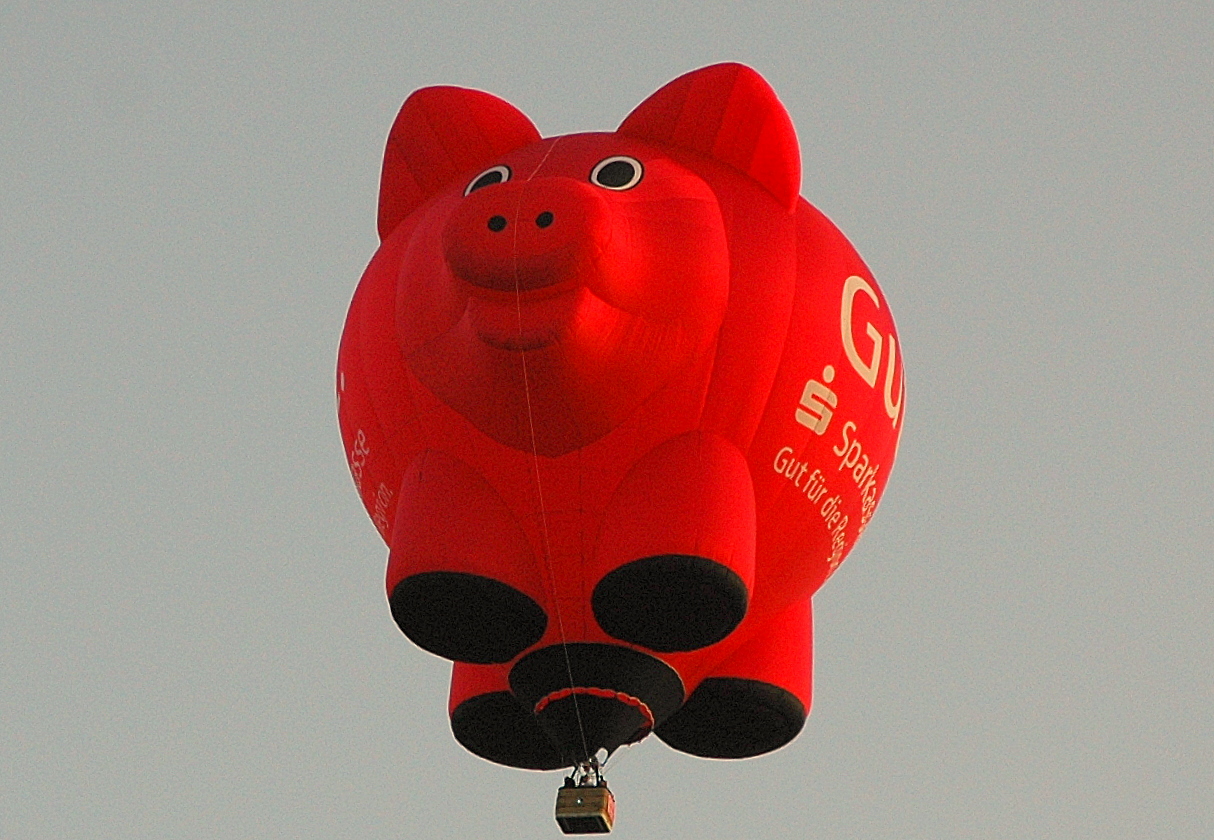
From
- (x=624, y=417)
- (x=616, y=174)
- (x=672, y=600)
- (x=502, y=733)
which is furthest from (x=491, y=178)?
(x=502, y=733)

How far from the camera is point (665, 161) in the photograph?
13625 mm

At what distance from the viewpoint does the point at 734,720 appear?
14023mm

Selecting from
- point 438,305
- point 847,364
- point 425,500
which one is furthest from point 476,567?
point 847,364

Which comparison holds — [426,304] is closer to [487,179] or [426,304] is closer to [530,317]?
[530,317]

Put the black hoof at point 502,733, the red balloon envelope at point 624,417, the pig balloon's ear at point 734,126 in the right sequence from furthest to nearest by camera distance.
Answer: the black hoof at point 502,733 → the pig balloon's ear at point 734,126 → the red balloon envelope at point 624,417

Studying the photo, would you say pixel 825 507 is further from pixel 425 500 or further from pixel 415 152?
pixel 415 152

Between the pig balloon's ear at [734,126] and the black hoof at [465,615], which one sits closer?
the black hoof at [465,615]

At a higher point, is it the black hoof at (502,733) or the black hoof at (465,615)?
the black hoof at (502,733)

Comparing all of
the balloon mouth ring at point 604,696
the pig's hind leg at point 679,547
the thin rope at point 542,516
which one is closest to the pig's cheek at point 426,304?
the thin rope at point 542,516

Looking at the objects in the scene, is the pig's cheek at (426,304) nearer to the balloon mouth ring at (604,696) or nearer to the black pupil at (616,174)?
the black pupil at (616,174)

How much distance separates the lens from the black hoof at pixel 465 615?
504 inches

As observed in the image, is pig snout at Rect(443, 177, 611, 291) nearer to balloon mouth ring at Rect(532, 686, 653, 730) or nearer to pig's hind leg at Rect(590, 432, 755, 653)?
pig's hind leg at Rect(590, 432, 755, 653)

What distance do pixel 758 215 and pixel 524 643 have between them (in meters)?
2.50

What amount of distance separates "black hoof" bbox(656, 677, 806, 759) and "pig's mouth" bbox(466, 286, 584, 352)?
7.90 ft
